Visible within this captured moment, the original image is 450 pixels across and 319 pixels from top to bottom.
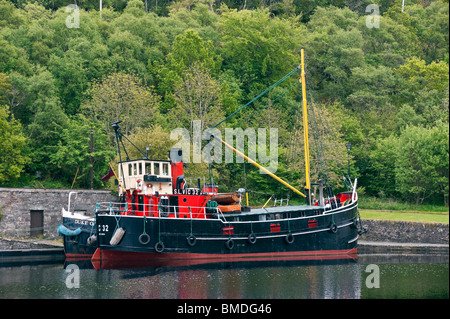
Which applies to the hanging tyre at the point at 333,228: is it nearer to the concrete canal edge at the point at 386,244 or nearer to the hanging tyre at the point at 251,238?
the concrete canal edge at the point at 386,244

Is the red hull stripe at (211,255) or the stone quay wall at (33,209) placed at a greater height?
the stone quay wall at (33,209)

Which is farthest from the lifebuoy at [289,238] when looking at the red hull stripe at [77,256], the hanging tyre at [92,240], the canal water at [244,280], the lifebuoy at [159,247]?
the red hull stripe at [77,256]

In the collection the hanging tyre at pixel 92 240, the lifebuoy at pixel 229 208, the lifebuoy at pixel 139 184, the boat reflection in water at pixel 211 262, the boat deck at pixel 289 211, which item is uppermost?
the lifebuoy at pixel 139 184

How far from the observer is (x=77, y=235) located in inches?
1741

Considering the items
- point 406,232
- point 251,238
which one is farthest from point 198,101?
point 406,232

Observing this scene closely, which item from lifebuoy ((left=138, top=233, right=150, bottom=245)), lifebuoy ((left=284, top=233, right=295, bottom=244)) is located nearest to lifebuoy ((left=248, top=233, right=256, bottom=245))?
lifebuoy ((left=284, top=233, right=295, bottom=244))

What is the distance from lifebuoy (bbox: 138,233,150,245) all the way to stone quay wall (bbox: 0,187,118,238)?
12655 mm

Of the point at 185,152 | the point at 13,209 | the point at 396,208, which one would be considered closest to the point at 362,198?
the point at 396,208

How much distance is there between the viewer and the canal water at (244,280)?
31.3 m

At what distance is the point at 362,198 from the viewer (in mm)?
60094

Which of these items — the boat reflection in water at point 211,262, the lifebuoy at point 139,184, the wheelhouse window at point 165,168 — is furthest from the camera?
the wheelhouse window at point 165,168

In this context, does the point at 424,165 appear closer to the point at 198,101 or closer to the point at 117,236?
the point at 198,101

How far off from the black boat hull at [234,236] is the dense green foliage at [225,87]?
30.9 feet
